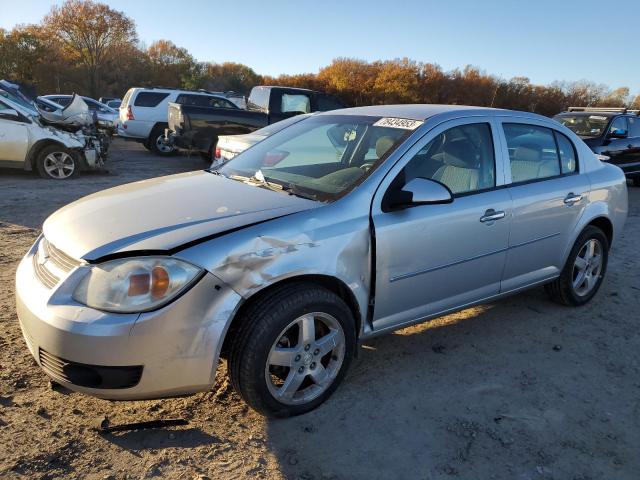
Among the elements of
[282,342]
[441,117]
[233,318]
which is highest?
[441,117]

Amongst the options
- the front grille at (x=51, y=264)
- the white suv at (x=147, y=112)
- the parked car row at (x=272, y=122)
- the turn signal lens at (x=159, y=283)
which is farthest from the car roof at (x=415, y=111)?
the white suv at (x=147, y=112)

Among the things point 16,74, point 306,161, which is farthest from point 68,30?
point 306,161

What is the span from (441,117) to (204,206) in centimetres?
167

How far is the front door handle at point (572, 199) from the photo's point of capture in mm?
4039

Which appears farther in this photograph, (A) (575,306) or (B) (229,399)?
(A) (575,306)

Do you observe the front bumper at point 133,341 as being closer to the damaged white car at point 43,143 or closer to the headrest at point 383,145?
the headrest at point 383,145

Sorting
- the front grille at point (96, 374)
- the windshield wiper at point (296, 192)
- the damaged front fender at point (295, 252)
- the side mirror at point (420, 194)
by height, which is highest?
the side mirror at point (420, 194)

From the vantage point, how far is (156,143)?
14.8 metres

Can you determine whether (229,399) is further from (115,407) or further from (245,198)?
(245,198)

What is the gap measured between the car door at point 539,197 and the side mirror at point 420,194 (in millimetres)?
937

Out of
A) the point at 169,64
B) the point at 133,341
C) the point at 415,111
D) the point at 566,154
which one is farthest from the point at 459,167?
the point at 169,64

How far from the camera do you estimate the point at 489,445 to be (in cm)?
264

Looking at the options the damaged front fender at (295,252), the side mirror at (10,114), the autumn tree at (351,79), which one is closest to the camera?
the damaged front fender at (295,252)

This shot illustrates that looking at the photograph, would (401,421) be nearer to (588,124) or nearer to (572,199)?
(572,199)
